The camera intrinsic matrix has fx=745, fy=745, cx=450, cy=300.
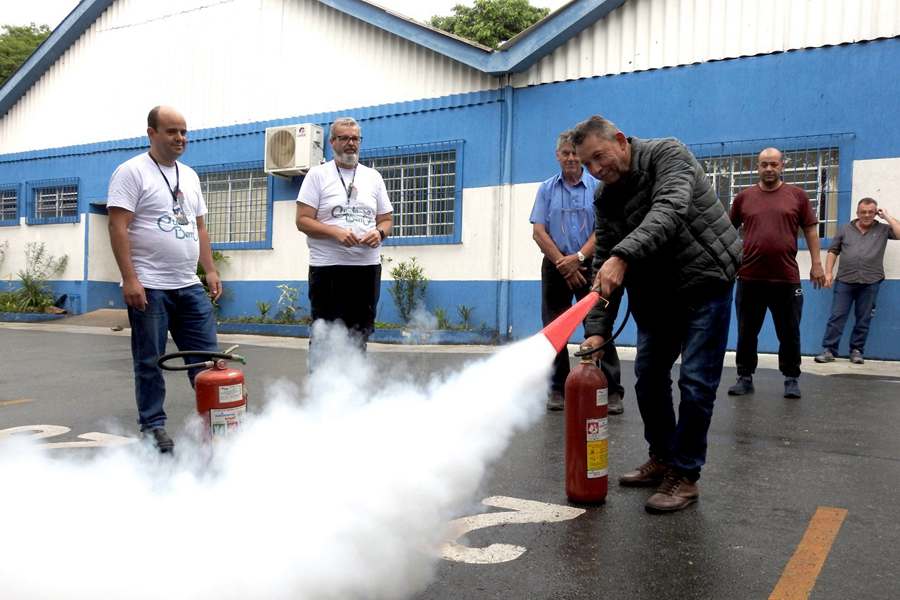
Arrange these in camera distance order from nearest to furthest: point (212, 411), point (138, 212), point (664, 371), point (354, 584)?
1. point (354, 584)
2. point (212, 411)
3. point (664, 371)
4. point (138, 212)

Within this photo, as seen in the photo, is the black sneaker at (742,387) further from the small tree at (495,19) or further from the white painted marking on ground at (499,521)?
the small tree at (495,19)

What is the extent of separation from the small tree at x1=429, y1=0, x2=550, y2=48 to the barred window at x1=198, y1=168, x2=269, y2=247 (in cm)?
1592

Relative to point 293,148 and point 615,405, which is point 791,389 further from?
point 293,148

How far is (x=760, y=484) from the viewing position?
162 inches

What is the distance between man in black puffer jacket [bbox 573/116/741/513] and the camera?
359cm

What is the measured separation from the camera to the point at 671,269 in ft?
12.2

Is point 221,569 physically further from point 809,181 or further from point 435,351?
point 809,181

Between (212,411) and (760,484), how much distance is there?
116 inches

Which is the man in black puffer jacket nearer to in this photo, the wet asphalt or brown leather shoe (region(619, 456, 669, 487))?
brown leather shoe (region(619, 456, 669, 487))

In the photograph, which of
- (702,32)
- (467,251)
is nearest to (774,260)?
(702,32)

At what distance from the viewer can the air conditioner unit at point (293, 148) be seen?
47.1ft

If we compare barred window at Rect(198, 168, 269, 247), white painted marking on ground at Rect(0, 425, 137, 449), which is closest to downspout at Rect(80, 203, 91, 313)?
barred window at Rect(198, 168, 269, 247)

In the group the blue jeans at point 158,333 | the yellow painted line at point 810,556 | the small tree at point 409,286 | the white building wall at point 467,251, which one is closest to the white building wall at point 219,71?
the white building wall at point 467,251

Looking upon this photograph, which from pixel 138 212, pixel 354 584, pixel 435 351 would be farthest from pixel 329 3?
pixel 354 584
